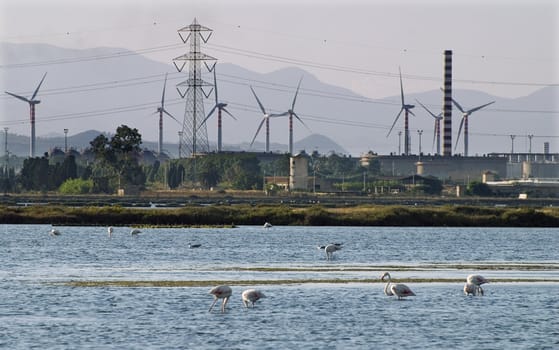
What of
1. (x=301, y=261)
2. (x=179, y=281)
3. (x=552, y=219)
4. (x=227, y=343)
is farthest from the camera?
(x=552, y=219)

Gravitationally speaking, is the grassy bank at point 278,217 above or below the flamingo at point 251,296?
above

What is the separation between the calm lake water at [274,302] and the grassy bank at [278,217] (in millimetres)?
38561

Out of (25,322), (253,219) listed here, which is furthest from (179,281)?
(253,219)

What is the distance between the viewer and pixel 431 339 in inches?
1660

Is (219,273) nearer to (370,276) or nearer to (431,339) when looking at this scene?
(370,276)

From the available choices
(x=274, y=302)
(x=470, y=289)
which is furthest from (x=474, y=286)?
(x=274, y=302)

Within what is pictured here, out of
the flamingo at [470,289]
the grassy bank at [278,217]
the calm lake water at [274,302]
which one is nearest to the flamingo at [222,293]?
the calm lake water at [274,302]

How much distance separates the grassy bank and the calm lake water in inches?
1518

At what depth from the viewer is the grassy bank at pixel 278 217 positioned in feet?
438

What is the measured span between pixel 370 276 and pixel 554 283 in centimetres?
944

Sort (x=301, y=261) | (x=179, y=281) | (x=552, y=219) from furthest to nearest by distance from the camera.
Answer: (x=552, y=219) → (x=301, y=261) → (x=179, y=281)

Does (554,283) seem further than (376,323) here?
Yes

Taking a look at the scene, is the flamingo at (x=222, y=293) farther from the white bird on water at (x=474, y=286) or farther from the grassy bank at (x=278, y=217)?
the grassy bank at (x=278, y=217)

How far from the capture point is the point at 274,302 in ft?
169
